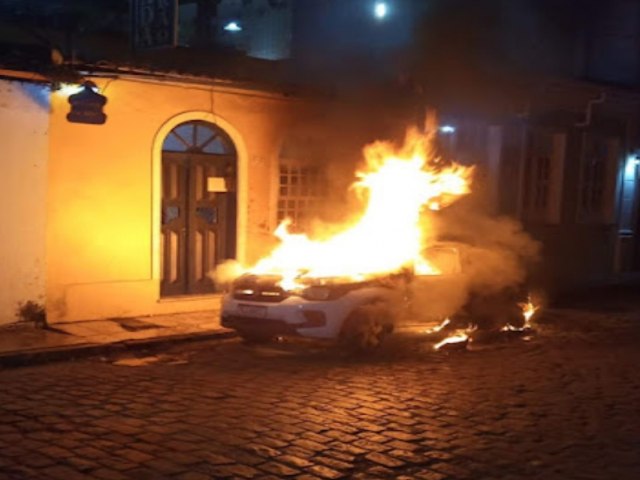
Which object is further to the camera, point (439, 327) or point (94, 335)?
point (439, 327)

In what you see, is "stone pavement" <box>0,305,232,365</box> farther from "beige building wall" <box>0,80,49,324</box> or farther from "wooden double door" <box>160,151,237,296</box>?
"wooden double door" <box>160,151,237,296</box>

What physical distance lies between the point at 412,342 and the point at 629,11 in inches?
613

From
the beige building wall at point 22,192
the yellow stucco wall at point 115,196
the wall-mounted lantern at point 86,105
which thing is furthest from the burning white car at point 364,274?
the wall-mounted lantern at point 86,105

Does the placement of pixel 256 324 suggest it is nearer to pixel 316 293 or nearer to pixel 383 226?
pixel 316 293

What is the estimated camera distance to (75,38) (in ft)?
41.2

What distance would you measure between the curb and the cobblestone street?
320 mm

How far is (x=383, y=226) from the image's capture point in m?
12.3

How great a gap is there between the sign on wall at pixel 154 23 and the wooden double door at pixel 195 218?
180cm

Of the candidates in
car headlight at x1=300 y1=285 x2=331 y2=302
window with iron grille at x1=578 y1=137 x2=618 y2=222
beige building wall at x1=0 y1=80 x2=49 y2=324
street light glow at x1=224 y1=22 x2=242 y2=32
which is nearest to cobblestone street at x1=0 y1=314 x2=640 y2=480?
car headlight at x1=300 y1=285 x2=331 y2=302

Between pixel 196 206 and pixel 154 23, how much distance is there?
10.0 feet

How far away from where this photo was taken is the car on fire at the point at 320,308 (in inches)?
372

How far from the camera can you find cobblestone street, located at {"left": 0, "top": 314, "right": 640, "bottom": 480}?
5762 mm

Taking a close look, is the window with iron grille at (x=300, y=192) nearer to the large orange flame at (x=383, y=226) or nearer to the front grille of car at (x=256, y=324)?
the large orange flame at (x=383, y=226)

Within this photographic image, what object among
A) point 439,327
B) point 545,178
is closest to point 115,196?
point 439,327
